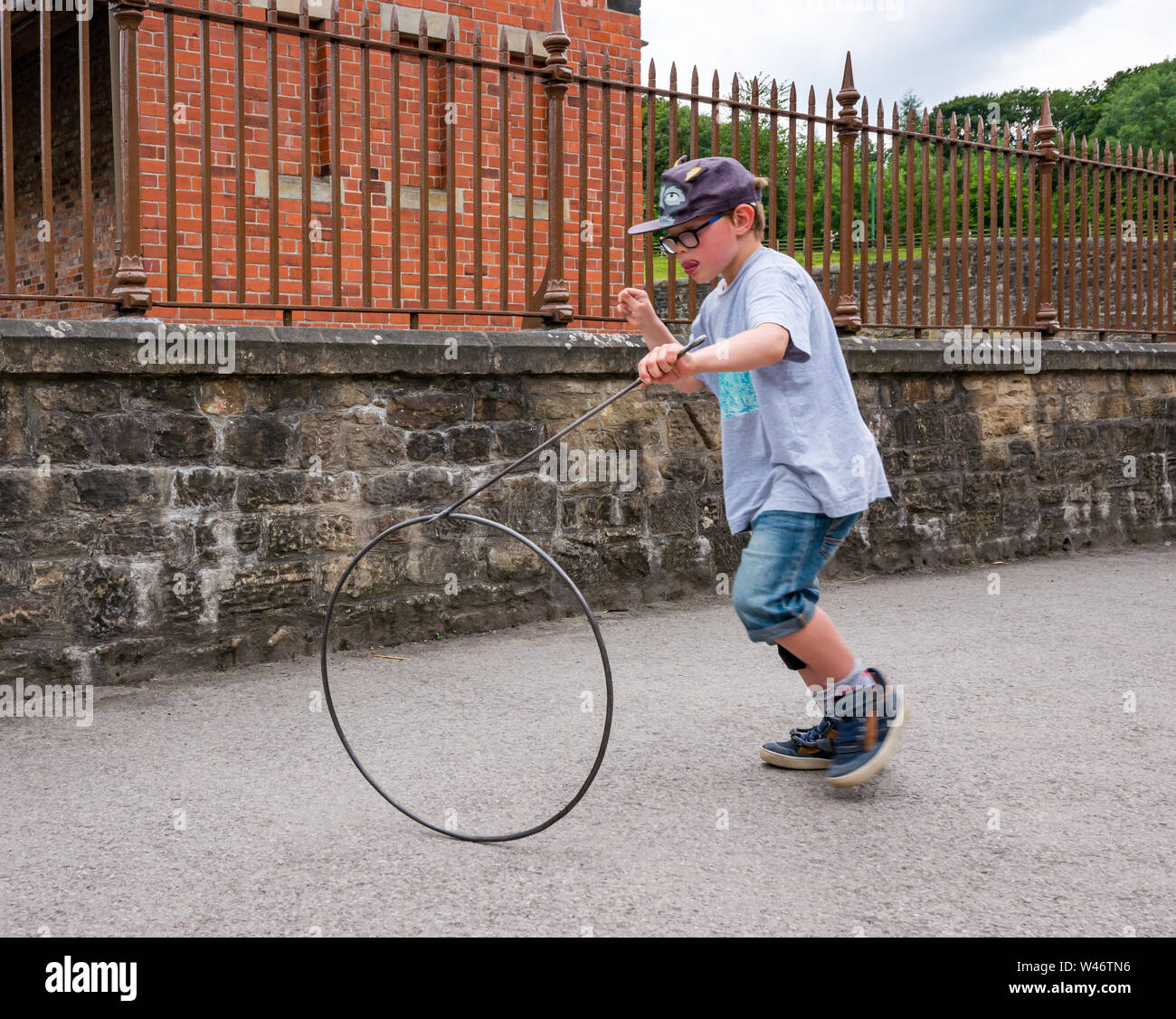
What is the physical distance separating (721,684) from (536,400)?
182 centimetres

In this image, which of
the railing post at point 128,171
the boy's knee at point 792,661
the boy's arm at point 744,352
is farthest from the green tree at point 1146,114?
the boy's arm at point 744,352

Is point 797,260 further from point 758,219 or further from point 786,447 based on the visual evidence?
point 786,447

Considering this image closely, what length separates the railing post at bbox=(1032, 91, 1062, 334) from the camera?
8180mm

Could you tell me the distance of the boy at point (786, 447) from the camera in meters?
3.10

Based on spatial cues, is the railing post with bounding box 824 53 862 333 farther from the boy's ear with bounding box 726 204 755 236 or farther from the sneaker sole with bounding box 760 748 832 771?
the sneaker sole with bounding box 760 748 832 771

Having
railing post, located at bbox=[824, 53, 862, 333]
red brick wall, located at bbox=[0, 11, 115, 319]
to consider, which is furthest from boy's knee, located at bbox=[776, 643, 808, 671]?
red brick wall, located at bbox=[0, 11, 115, 319]

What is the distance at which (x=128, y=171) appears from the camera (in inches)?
190

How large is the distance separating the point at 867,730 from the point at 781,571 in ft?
1.75

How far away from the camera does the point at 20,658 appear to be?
14.1 ft

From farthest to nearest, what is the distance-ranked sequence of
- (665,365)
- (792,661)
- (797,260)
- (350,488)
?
(797,260) → (350,488) → (792,661) → (665,365)

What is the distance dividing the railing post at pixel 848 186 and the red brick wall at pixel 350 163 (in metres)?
1.31

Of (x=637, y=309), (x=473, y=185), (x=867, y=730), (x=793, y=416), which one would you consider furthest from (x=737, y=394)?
(x=473, y=185)

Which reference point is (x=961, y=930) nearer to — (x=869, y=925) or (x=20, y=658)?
(x=869, y=925)
